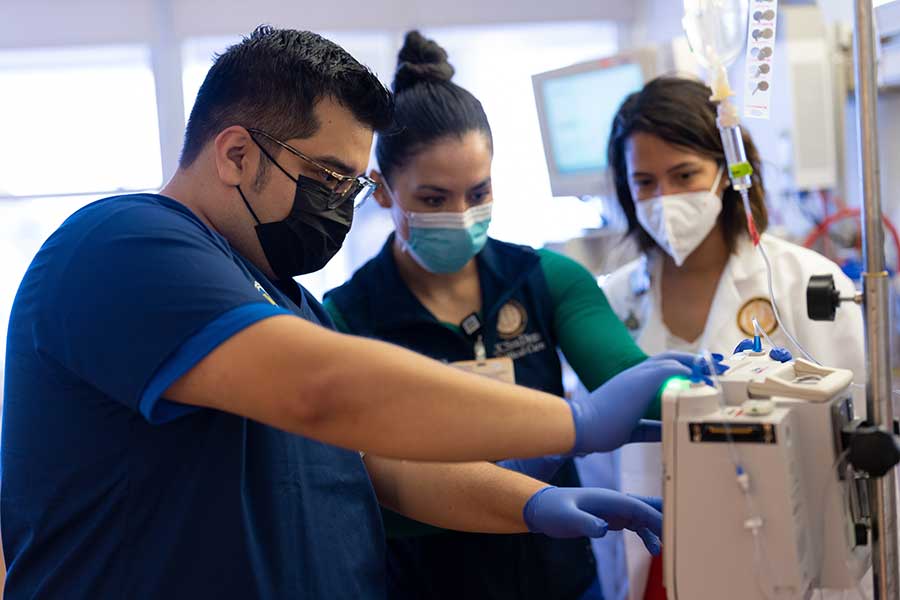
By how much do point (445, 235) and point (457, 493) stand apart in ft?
1.84

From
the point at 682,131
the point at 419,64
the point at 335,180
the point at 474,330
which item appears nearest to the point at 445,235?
the point at 474,330

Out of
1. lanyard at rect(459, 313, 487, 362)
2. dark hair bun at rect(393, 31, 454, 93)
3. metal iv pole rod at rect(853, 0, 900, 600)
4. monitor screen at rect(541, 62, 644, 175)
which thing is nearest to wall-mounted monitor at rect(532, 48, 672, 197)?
monitor screen at rect(541, 62, 644, 175)

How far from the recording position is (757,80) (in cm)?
119

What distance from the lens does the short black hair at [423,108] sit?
172 centimetres

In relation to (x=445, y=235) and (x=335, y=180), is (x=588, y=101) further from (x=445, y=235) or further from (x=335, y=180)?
(x=335, y=180)

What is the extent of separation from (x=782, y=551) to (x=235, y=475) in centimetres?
62

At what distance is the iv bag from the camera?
126 cm

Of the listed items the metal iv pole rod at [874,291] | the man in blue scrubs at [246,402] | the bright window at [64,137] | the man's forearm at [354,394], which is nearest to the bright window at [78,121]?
the bright window at [64,137]

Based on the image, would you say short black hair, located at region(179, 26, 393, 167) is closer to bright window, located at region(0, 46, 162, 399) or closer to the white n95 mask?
the white n95 mask

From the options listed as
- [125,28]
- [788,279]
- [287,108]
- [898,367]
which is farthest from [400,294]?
[125,28]

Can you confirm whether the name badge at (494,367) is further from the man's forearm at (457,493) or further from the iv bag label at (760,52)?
the iv bag label at (760,52)

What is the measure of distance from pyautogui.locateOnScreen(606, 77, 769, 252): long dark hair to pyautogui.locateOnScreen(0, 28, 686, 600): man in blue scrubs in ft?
2.94

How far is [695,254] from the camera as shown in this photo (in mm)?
2162

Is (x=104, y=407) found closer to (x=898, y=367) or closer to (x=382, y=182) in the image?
(x=382, y=182)
